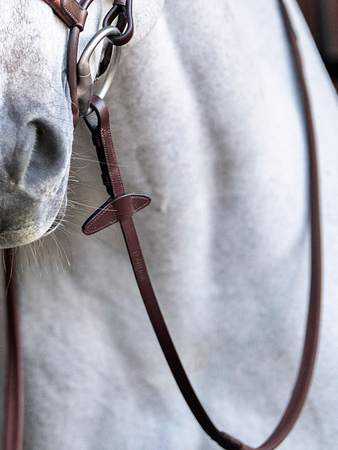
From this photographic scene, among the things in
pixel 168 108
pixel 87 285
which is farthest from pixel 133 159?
pixel 87 285

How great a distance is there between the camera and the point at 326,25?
1476 millimetres

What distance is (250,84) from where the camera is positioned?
0.79 meters

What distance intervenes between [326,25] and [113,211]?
3.47 ft

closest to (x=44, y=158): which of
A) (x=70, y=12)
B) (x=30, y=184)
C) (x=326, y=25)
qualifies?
(x=30, y=184)

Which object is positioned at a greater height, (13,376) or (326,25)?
(326,25)

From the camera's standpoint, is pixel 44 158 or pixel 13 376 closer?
pixel 44 158

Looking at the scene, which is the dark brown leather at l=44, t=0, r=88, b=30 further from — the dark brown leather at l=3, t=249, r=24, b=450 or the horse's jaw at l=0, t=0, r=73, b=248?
the dark brown leather at l=3, t=249, r=24, b=450

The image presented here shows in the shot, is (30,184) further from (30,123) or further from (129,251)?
(129,251)

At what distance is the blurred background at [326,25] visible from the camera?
1.47 metres

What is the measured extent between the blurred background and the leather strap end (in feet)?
3.21

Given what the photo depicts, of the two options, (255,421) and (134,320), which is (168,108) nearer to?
(134,320)

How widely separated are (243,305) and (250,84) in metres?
0.30

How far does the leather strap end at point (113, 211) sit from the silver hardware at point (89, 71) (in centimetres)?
10

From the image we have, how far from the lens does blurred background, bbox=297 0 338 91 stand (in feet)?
4.81
